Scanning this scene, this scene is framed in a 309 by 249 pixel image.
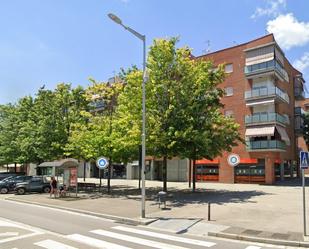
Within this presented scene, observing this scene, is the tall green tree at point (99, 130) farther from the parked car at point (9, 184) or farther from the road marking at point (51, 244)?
the road marking at point (51, 244)

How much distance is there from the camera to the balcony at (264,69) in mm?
39844

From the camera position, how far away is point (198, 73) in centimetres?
2634

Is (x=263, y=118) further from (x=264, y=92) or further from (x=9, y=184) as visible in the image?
(x=9, y=184)

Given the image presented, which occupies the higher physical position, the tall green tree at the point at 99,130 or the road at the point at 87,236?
the tall green tree at the point at 99,130

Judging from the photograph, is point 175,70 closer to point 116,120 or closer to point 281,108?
point 116,120

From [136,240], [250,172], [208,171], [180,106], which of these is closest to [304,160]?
[136,240]

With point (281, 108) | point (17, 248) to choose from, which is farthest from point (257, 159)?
point (17, 248)

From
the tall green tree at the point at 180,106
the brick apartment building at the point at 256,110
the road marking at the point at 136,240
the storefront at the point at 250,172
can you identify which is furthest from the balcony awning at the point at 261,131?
the road marking at the point at 136,240

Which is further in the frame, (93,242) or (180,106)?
(180,106)

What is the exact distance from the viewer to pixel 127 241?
1168cm

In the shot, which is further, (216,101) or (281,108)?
(281,108)

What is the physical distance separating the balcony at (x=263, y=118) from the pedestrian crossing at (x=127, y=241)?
29.3 m

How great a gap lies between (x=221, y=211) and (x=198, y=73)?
11158 mm

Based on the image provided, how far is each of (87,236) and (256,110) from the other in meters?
32.5
